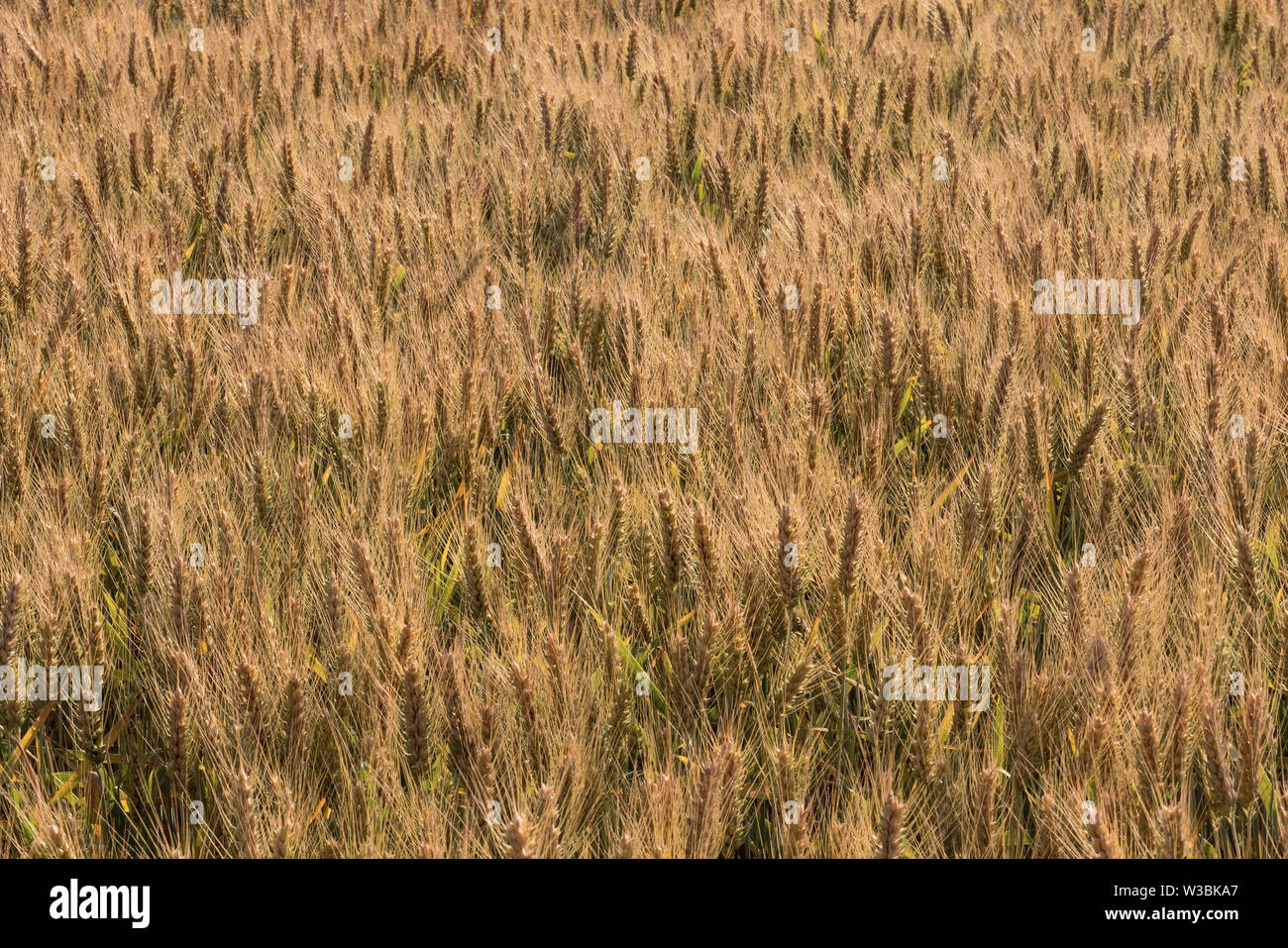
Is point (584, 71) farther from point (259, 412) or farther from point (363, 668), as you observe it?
point (363, 668)

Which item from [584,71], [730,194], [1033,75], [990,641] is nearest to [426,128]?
[584,71]

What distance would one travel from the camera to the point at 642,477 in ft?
7.36

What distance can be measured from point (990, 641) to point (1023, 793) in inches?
10.0

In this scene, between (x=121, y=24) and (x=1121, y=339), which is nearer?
(x=1121, y=339)

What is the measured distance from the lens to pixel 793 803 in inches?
59.6

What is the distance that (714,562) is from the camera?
1.92m

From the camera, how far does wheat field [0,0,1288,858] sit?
5.43 feet

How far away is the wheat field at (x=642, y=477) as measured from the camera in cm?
166

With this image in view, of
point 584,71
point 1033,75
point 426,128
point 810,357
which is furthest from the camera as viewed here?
point 584,71

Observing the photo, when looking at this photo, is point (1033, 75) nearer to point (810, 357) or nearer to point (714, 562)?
point (810, 357)

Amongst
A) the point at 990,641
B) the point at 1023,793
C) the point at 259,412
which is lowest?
the point at 1023,793

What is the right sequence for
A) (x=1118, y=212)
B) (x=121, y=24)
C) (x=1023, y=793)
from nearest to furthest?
1. (x=1023, y=793)
2. (x=1118, y=212)
3. (x=121, y=24)

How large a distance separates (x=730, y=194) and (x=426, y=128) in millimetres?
1162

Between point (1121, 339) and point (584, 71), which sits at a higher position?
point (584, 71)
